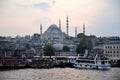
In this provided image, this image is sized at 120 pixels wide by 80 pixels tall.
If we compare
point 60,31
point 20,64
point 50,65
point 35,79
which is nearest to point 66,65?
point 50,65

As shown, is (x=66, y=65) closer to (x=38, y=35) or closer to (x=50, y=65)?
(x=50, y=65)

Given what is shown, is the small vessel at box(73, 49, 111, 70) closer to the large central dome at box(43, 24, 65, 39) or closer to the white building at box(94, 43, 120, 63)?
the white building at box(94, 43, 120, 63)

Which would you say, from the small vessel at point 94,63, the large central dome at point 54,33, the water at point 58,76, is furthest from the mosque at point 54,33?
the water at point 58,76

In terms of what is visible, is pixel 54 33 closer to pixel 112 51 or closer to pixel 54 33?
pixel 54 33

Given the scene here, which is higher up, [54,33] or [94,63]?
[54,33]

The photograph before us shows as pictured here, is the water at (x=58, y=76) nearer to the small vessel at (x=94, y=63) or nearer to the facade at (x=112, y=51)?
the small vessel at (x=94, y=63)

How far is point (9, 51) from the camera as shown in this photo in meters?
34.5

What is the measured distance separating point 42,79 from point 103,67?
8131mm

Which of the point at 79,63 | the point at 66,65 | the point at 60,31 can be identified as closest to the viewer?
the point at 79,63

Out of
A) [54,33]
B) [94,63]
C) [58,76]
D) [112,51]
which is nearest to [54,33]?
[54,33]

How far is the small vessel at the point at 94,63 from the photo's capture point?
70.9 ft

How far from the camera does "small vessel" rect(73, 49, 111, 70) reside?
21.6 metres

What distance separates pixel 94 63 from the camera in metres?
22.3

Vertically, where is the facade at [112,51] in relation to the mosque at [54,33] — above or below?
below
